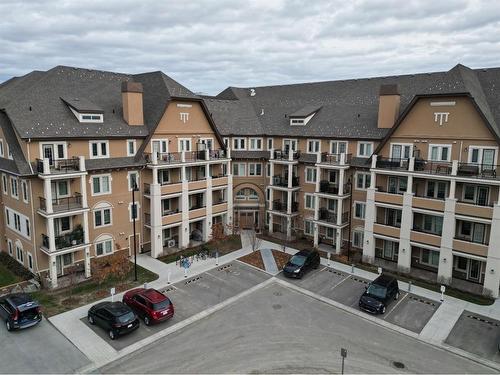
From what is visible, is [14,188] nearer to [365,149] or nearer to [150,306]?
[150,306]

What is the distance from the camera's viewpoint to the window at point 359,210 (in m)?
34.5

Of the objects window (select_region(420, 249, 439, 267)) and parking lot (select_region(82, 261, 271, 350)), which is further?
window (select_region(420, 249, 439, 267))

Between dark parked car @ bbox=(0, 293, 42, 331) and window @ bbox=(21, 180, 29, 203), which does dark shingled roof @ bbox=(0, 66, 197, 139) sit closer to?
window @ bbox=(21, 180, 29, 203)

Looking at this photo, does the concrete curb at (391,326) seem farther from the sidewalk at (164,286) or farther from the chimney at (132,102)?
the chimney at (132,102)

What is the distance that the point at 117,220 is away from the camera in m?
31.9

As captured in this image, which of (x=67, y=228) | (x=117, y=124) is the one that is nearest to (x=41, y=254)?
(x=67, y=228)

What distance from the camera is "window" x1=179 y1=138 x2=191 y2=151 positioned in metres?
35.8

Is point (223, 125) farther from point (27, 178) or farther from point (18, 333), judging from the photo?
point (18, 333)

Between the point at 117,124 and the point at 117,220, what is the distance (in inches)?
331

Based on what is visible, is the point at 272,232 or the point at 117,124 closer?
the point at 117,124

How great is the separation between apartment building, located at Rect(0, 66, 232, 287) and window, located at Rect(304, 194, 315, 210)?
8.21m

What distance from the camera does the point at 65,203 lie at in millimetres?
28297

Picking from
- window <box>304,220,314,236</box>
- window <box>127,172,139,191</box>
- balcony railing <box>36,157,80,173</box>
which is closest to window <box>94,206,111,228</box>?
window <box>127,172,139,191</box>

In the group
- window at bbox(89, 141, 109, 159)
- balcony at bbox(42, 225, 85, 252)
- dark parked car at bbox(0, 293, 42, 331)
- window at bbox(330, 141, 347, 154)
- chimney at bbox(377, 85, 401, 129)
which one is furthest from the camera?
window at bbox(330, 141, 347, 154)
